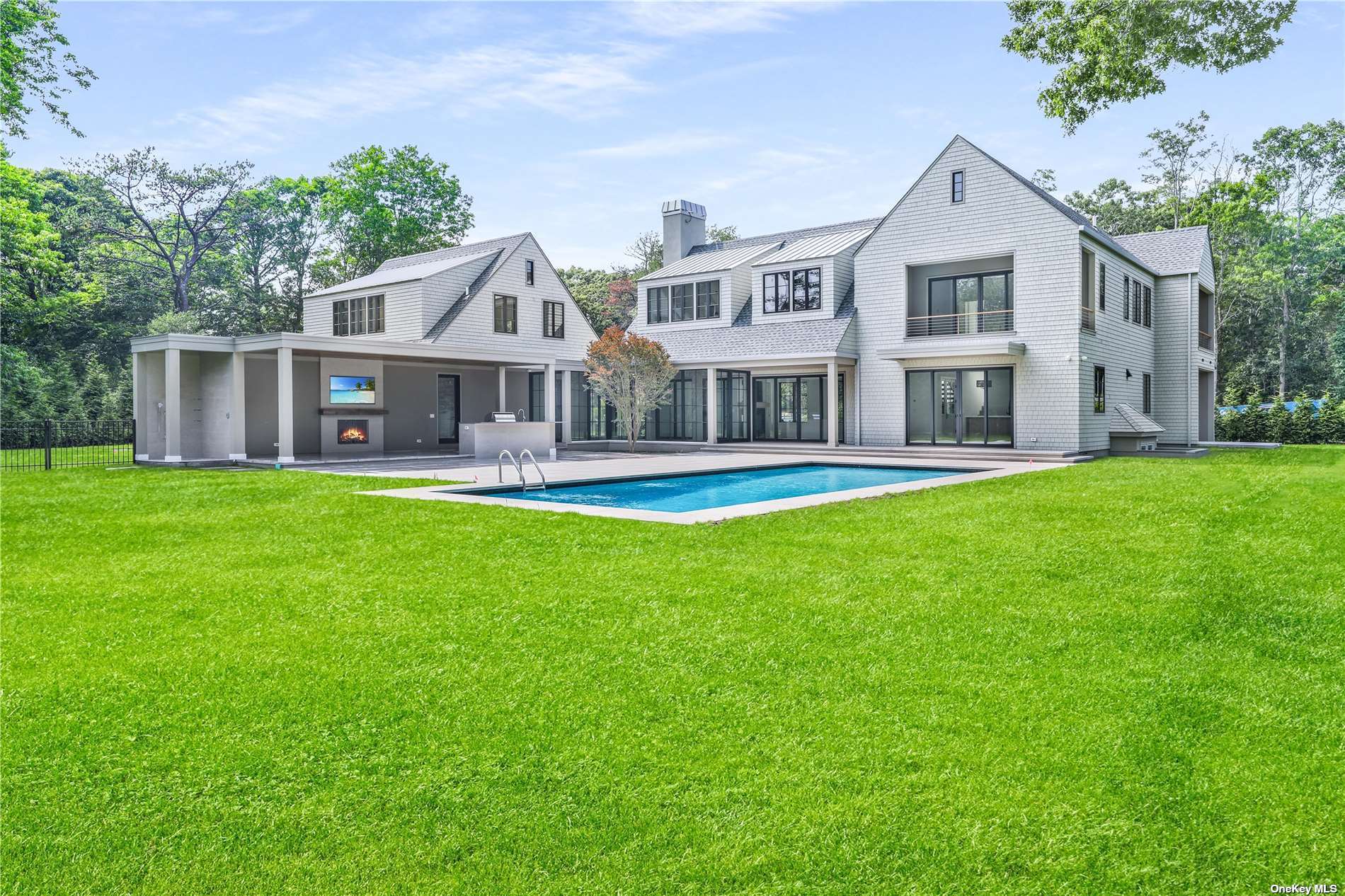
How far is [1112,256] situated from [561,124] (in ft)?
46.7

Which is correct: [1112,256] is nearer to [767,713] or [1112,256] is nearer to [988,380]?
[988,380]

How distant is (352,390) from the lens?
22312mm

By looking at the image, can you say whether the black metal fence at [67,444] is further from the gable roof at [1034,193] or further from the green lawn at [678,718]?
the gable roof at [1034,193]

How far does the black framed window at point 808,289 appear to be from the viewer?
23.7 metres

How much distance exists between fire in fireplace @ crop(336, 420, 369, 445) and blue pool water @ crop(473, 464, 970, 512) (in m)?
10.9

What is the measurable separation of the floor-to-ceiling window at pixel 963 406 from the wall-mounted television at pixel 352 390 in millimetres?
14108

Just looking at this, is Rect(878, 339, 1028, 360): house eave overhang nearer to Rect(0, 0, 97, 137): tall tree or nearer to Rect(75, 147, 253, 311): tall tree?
Rect(0, 0, 97, 137): tall tree

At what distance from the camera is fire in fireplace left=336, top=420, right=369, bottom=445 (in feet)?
72.5

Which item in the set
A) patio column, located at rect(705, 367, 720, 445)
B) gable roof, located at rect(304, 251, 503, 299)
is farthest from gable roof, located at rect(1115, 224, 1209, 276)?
gable roof, located at rect(304, 251, 503, 299)

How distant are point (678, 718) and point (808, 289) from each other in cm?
2138

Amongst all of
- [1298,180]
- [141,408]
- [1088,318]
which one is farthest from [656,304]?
[1298,180]

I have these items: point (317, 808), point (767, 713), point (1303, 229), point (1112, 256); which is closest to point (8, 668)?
point (317, 808)

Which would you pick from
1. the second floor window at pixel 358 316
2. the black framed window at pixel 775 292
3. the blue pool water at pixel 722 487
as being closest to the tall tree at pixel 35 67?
the second floor window at pixel 358 316

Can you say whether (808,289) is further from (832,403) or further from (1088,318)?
(1088,318)
